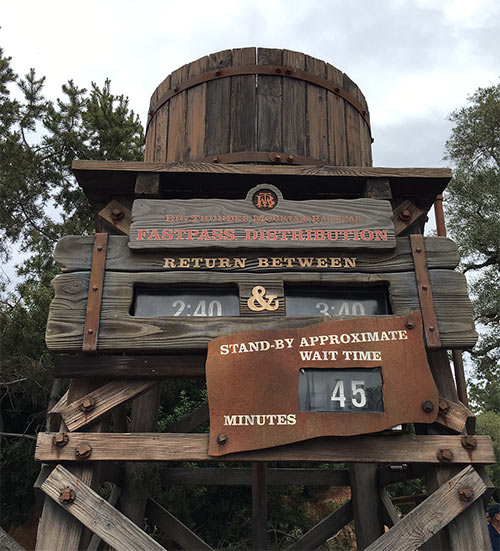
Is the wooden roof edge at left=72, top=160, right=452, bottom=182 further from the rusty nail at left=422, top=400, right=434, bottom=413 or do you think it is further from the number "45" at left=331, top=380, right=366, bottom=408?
the rusty nail at left=422, top=400, right=434, bottom=413

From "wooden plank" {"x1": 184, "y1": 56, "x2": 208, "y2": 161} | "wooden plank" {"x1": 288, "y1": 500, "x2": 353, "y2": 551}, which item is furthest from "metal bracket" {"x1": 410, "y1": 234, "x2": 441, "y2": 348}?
"wooden plank" {"x1": 288, "y1": 500, "x2": 353, "y2": 551}

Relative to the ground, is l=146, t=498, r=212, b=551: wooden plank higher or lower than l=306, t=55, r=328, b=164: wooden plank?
lower

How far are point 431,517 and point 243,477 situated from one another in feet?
9.83

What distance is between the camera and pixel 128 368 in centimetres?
364

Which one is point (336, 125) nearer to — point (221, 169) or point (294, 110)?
point (294, 110)

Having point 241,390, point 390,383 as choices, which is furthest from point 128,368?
point 390,383

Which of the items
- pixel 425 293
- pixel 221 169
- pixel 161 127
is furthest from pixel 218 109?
pixel 425 293

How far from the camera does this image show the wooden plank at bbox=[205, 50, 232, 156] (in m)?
4.43

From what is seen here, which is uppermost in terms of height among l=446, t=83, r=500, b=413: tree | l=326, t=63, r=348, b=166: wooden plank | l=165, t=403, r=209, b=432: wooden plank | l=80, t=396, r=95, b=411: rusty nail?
l=446, t=83, r=500, b=413: tree

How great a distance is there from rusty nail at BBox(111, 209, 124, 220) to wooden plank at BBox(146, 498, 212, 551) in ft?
10.1

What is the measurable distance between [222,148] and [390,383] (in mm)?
2315

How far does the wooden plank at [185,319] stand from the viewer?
3.56 metres

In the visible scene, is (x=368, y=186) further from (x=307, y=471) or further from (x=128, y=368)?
(x=307, y=471)

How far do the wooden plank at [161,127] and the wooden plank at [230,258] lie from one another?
1138 mm
